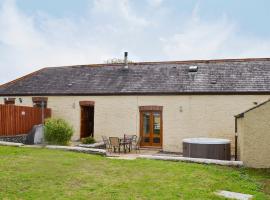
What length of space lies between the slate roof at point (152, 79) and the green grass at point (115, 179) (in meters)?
7.41

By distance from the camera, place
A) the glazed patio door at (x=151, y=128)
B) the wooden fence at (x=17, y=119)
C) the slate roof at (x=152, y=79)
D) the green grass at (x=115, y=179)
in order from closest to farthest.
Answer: the green grass at (x=115, y=179) → the wooden fence at (x=17, y=119) → the slate roof at (x=152, y=79) → the glazed patio door at (x=151, y=128)

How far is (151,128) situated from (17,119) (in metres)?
7.84

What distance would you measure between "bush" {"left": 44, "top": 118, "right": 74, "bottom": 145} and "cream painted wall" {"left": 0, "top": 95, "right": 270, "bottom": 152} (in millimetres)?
3384

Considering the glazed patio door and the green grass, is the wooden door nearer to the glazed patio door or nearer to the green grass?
the glazed patio door

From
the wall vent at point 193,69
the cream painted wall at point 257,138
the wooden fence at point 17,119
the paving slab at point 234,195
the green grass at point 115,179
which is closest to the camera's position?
the green grass at point 115,179

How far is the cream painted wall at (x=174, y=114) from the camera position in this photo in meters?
19.2

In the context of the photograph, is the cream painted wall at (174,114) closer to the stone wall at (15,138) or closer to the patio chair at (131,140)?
the patio chair at (131,140)

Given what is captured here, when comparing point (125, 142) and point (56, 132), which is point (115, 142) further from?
point (56, 132)

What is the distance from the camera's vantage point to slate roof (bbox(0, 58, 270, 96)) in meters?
19.7

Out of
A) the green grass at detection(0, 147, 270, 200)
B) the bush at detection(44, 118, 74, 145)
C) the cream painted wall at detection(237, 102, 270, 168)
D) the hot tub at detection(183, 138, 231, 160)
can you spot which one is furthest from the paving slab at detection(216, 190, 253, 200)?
the bush at detection(44, 118, 74, 145)

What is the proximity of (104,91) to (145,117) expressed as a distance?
123 inches

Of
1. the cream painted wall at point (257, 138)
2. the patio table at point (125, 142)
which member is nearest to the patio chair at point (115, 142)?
the patio table at point (125, 142)

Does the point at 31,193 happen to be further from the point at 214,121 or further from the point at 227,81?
the point at 227,81

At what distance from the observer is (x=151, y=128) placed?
20.8 meters
